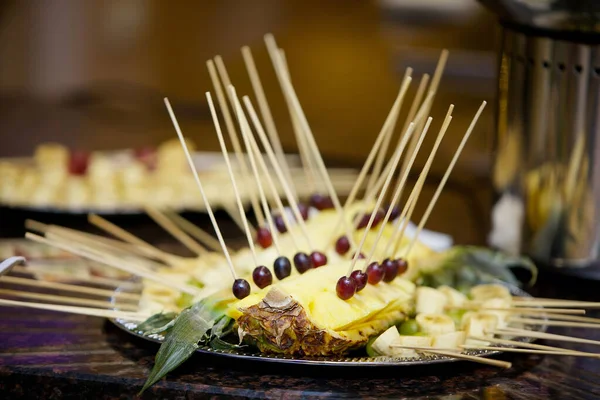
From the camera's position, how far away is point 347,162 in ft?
11.2

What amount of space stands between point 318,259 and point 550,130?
27.6 inches

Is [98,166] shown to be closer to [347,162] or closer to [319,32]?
[347,162]

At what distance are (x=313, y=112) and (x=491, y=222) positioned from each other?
300 cm

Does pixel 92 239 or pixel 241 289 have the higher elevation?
pixel 92 239

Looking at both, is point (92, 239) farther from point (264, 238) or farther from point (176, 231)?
point (264, 238)

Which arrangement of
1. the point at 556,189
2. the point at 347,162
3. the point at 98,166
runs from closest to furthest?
the point at 556,189 < the point at 98,166 < the point at 347,162

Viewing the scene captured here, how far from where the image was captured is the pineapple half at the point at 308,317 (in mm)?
1627

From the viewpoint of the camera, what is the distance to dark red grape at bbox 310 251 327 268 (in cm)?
189

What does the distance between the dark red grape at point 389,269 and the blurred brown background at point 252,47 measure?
3339 millimetres

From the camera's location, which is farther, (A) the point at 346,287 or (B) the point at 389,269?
(B) the point at 389,269

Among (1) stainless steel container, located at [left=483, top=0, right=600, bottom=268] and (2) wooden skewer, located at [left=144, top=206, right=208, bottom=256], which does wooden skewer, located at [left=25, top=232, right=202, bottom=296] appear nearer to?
(2) wooden skewer, located at [left=144, top=206, right=208, bottom=256]

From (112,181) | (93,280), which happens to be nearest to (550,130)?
(93,280)

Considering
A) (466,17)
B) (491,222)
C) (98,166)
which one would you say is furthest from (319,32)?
(491,222)

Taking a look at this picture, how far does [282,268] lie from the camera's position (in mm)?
1832
